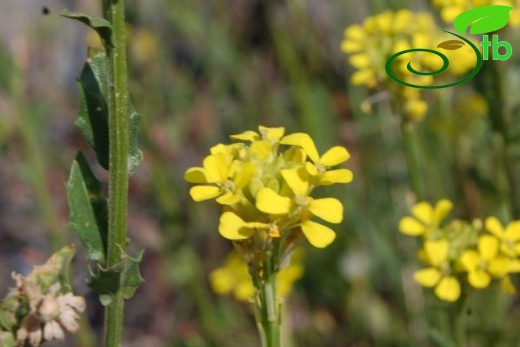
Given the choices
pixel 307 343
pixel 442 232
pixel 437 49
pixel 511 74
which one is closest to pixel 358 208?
pixel 307 343

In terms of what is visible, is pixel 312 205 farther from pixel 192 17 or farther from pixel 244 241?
pixel 192 17

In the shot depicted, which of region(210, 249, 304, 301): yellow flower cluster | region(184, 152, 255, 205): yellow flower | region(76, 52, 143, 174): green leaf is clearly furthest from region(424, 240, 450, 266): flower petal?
region(210, 249, 304, 301): yellow flower cluster

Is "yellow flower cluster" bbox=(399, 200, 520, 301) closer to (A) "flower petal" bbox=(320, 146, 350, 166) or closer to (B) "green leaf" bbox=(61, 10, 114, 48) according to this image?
(A) "flower petal" bbox=(320, 146, 350, 166)

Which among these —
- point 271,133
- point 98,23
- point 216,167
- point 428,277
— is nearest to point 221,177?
point 216,167

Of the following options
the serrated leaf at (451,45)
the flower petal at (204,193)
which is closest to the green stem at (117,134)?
the flower petal at (204,193)

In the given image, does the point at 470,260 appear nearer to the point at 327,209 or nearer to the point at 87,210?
the point at 327,209

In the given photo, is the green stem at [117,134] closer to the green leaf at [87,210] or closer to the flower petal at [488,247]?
the green leaf at [87,210]
